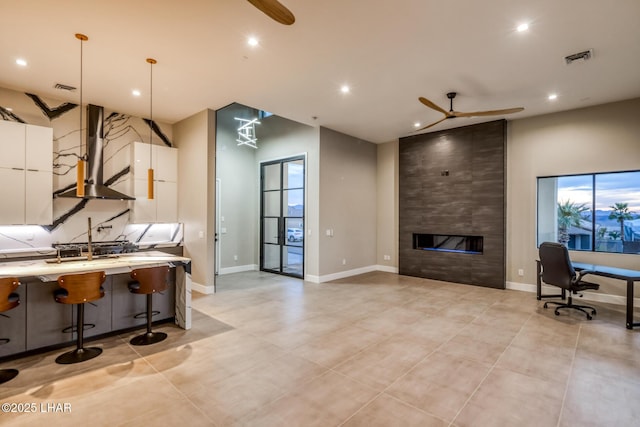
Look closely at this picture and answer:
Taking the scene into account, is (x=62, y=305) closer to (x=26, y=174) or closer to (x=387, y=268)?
(x=26, y=174)

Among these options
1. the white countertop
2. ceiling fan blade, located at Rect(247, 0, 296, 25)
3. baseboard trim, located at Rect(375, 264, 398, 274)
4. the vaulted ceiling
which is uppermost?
the vaulted ceiling

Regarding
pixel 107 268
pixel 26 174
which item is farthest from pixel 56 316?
pixel 26 174

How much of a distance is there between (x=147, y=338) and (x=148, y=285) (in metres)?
0.66

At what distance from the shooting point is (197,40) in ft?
11.5

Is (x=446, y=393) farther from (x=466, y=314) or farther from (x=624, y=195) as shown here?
(x=624, y=195)

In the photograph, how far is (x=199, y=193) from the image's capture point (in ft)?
19.6

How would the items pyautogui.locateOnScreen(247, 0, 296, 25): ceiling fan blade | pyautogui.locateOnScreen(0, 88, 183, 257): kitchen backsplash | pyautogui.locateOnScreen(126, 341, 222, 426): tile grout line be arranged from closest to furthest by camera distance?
1. pyautogui.locateOnScreen(247, 0, 296, 25): ceiling fan blade
2. pyautogui.locateOnScreen(126, 341, 222, 426): tile grout line
3. pyautogui.locateOnScreen(0, 88, 183, 257): kitchen backsplash

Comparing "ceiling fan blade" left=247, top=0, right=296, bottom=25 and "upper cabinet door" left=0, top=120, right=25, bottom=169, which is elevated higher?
"ceiling fan blade" left=247, top=0, right=296, bottom=25

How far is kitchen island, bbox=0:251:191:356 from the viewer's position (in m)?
3.20

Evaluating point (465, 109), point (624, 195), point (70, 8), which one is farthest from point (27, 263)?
point (624, 195)

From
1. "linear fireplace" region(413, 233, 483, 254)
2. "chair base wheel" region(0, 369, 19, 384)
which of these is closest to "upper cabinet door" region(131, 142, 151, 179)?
"chair base wheel" region(0, 369, 19, 384)

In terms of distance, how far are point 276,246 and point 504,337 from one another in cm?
544

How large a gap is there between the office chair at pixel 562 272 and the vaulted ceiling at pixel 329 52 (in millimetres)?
2594

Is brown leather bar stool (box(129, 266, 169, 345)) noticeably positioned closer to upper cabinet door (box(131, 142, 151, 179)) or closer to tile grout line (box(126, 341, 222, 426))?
tile grout line (box(126, 341, 222, 426))
